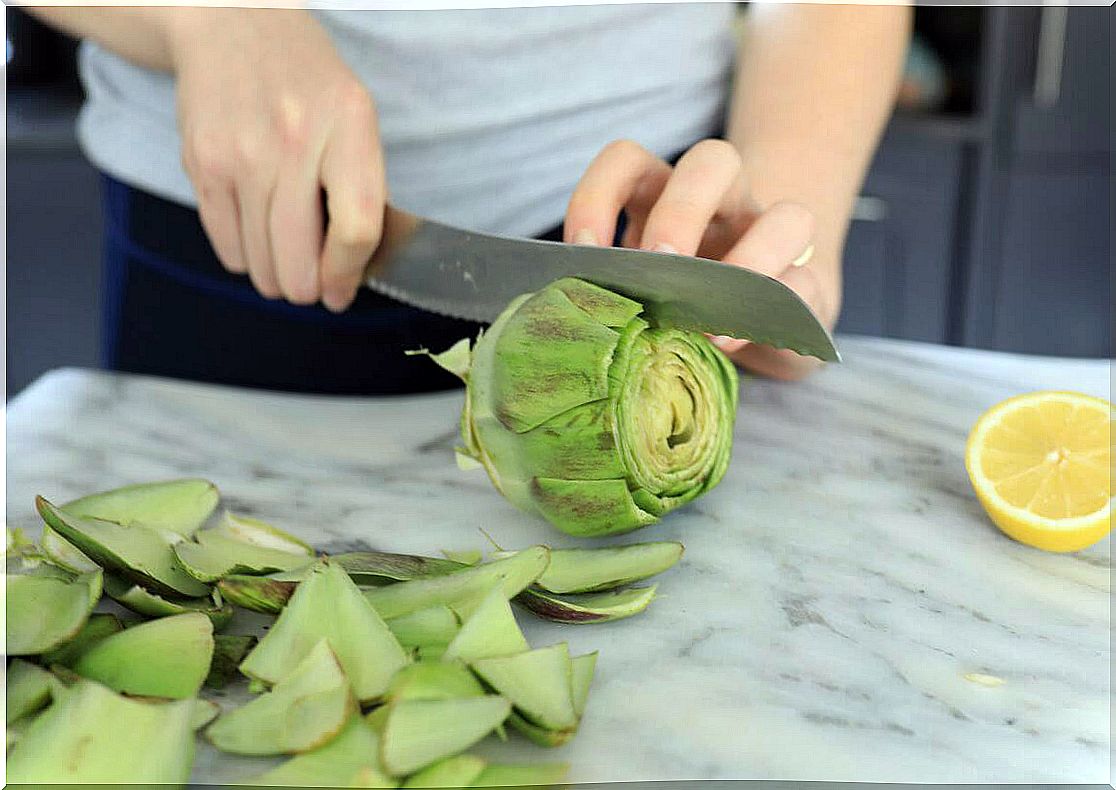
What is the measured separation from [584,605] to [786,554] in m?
0.12

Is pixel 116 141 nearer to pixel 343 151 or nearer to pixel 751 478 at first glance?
pixel 343 151

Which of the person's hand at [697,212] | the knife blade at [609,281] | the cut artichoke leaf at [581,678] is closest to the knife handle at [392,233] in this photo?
the knife blade at [609,281]

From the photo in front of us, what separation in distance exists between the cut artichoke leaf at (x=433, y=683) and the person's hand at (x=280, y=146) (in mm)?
329

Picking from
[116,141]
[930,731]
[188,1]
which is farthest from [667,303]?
[116,141]

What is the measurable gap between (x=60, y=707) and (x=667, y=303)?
0.33m

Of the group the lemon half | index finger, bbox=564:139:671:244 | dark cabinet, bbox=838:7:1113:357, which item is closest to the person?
index finger, bbox=564:139:671:244

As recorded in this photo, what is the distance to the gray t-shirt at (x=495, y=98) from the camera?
32.1 inches

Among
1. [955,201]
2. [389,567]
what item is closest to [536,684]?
[389,567]

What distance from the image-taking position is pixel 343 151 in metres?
0.68

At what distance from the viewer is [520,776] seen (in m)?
0.41

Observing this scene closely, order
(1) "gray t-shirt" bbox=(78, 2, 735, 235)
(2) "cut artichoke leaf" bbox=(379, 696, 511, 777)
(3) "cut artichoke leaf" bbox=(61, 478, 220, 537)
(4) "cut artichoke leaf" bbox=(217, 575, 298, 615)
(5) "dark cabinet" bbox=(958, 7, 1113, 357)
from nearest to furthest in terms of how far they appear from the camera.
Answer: (2) "cut artichoke leaf" bbox=(379, 696, 511, 777)
(4) "cut artichoke leaf" bbox=(217, 575, 298, 615)
(3) "cut artichoke leaf" bbox=(61, 478, 220, 537)
(1) "gray t-shirt" bbox=(78, 2, 735, 235)
(5) "dark cabinet" bbox=(958, 7, 1113, 357)

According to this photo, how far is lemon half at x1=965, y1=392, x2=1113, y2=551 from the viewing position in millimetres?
590

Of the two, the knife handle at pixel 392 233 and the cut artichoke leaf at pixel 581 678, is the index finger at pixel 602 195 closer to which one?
the knife handle at pixel 392 233

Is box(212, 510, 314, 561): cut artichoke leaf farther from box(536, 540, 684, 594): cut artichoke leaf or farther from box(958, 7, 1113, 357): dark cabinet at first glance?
box(958, 7, 1113, 357): dark cabinet
